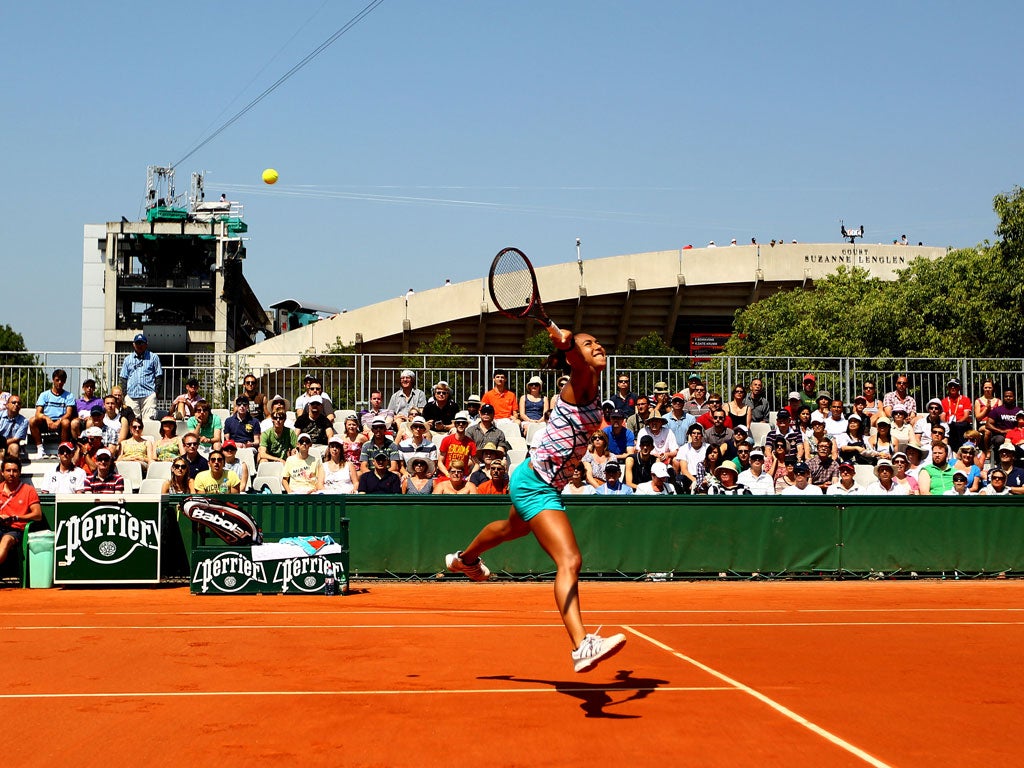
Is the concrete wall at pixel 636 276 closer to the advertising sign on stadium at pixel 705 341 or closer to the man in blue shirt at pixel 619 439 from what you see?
the advertising sign on stadium at pixel 705 341

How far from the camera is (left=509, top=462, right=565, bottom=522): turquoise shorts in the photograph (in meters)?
7.11

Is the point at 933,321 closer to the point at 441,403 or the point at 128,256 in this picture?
the point at 441,403

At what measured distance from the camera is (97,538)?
14.4 m

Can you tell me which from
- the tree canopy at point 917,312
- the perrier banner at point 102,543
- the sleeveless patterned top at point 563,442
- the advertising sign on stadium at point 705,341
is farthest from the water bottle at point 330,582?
the advertising sign on stadium at point 705,341

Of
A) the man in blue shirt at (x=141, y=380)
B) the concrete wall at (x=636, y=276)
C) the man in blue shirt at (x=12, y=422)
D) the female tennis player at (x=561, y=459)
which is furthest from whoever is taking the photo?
the concrete wall at (x=636, y=276)

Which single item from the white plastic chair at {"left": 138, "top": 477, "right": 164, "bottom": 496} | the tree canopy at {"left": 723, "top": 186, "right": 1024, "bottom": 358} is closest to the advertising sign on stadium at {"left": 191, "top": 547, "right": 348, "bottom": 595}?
the white plastic chair at {"left": 138, "top": 477, "right": 164, "bottom": 496}

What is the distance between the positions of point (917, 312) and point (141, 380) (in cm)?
2722

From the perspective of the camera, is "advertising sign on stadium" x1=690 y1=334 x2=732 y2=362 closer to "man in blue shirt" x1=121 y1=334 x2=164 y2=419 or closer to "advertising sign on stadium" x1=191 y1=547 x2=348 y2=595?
"man in blue shirt" x1=121 y1=334 x2=164 y2=419

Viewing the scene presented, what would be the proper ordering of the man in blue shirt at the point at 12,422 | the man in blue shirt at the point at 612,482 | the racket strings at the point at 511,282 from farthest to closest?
the man in blue shirt at the point at 12,422, the man in blue shirt at the point at 612,482, the racket strings at the point at 511,282

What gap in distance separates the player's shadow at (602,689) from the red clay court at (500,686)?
30 millimetres

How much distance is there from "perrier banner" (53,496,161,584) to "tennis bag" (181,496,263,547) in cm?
75

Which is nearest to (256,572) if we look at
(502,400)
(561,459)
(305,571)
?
(305,571)

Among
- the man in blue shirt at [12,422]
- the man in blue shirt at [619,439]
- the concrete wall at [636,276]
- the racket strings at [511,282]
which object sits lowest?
the man in blue shirt at [619,439]

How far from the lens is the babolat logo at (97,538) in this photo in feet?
47.3
